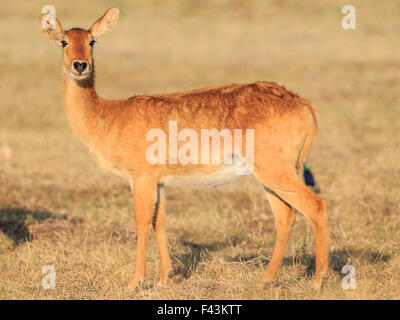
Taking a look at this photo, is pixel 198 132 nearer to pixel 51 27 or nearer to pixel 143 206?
pixel 143 206

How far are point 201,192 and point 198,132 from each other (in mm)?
4497

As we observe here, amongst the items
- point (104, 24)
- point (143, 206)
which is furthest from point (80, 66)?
point (143, 206)

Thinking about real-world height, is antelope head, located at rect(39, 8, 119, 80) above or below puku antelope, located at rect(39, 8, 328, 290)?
above

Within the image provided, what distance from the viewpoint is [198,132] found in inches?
258

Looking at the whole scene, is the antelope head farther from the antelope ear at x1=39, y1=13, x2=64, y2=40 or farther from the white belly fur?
the white belly fur

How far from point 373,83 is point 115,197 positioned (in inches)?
623

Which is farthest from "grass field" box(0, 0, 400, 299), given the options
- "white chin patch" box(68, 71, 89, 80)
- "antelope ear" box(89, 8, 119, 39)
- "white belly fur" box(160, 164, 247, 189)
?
"antelope ear" box(89, 8, 119, 39)

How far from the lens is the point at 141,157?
21.4 feet

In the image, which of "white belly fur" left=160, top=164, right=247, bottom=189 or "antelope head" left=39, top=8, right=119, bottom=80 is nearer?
"white belly fur" left=160, top=164, right=247, bottom=189

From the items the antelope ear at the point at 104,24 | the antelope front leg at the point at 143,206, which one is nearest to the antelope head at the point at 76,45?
the antelope ear at the point at 104,24

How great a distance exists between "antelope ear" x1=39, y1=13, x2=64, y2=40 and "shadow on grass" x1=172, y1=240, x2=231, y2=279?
2725 millimetres

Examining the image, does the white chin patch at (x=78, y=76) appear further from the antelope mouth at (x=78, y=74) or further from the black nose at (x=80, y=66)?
the black nose at (x=80, y=66)

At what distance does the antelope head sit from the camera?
6680 mm
